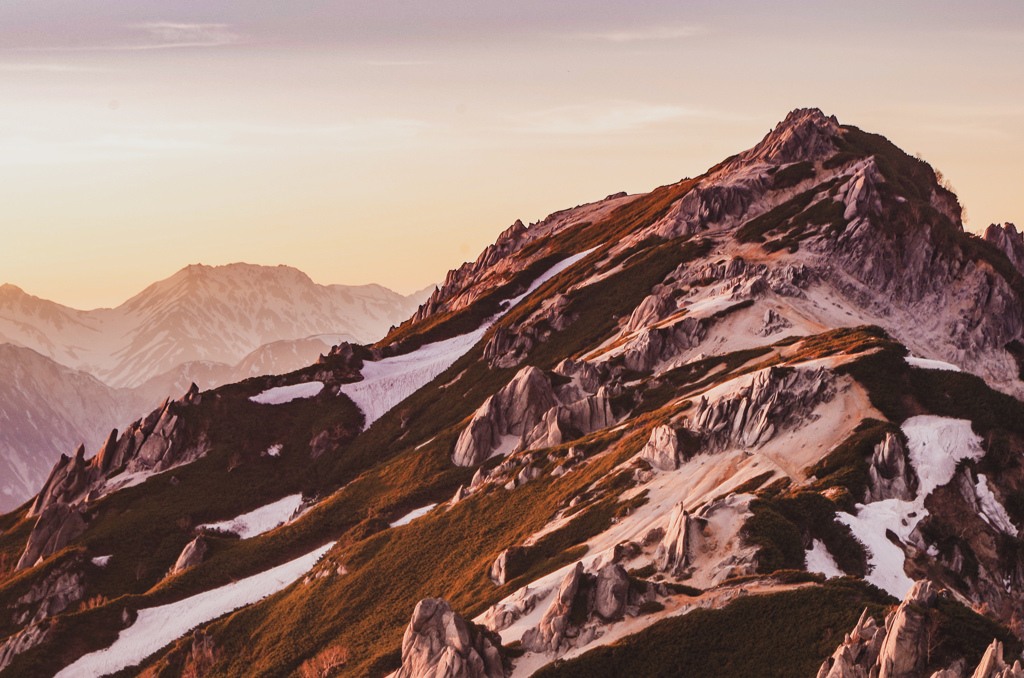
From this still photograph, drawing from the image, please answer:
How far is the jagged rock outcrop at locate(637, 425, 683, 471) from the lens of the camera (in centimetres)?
8938

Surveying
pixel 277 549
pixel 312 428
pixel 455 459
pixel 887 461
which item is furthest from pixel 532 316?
pixel 887 461

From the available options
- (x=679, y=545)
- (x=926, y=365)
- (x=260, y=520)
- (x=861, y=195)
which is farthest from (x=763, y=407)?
(x=260, y=520)

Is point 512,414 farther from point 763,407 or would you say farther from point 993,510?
point 993,510

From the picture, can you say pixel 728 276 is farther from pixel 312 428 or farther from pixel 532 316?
pixel 312 428

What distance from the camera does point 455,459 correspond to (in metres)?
129

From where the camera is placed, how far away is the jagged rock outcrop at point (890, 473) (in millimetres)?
76750

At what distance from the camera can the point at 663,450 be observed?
299ft

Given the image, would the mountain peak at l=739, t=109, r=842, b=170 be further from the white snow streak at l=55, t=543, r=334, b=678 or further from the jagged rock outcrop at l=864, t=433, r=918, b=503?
the white snow streak at l=55, t=543, r=334, b=678

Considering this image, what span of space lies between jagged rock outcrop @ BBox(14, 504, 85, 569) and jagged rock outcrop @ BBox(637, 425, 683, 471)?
3319 inches

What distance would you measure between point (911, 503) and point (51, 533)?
11202cm

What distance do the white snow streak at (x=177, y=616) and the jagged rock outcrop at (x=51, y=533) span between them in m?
27.2

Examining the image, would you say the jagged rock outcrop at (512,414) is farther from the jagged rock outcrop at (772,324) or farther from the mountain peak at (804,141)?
the mountain peak at (804,141)

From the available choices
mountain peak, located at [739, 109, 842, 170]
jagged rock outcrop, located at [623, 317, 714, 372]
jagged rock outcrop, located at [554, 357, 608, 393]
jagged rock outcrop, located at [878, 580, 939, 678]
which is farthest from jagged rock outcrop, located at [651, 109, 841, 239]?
jagged rock outcrop, located at [878, 580, 939, 678]

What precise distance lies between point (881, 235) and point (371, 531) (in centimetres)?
8028
